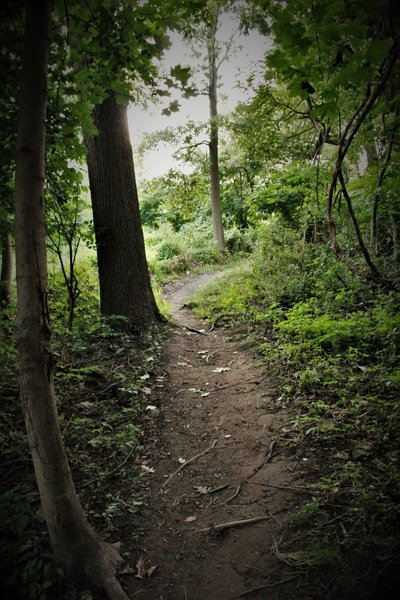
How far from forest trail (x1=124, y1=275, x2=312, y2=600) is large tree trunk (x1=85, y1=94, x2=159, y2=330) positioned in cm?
164

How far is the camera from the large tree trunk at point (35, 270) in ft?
6.32

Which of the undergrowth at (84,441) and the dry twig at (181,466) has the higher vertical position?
the undergrowth at (84,441)

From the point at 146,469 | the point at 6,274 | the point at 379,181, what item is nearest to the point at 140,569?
the point at 146,469

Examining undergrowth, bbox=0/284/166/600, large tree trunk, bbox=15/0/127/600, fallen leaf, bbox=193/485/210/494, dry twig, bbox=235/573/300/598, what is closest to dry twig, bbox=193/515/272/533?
fallen leaf, bbox=193/485/210/494

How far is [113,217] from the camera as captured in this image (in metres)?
6.04

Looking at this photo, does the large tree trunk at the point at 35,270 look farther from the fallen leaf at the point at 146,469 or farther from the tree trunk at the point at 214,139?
the tree trunk at the point at 214,139

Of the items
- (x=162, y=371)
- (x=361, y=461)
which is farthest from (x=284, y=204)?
(x=361, y=461)

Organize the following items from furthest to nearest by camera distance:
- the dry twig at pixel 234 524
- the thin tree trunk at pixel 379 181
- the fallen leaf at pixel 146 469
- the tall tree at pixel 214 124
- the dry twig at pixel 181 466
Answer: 1. the tall tree at pixel 214 124
2. the thin tree trunk at pixel 379 181
3. the fallen leaf at pixel 146 469
4. the dry twig at pixel 181 466
5. the dry twig at pixel 234 524

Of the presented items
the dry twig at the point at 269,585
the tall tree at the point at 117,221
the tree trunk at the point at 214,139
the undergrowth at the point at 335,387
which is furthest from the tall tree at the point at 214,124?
the dry twig at the point at 269,585

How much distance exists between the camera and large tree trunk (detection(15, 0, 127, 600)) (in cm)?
193

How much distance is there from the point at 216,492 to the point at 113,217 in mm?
4760

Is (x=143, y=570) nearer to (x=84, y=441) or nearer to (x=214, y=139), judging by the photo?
(x=84, y=441)

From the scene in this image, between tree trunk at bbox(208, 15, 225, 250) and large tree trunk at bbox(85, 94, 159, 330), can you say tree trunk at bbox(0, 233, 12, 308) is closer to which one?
large tree trunk at bbox(85, 94, 159, 330)

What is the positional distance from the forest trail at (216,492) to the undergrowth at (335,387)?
0.18 m
